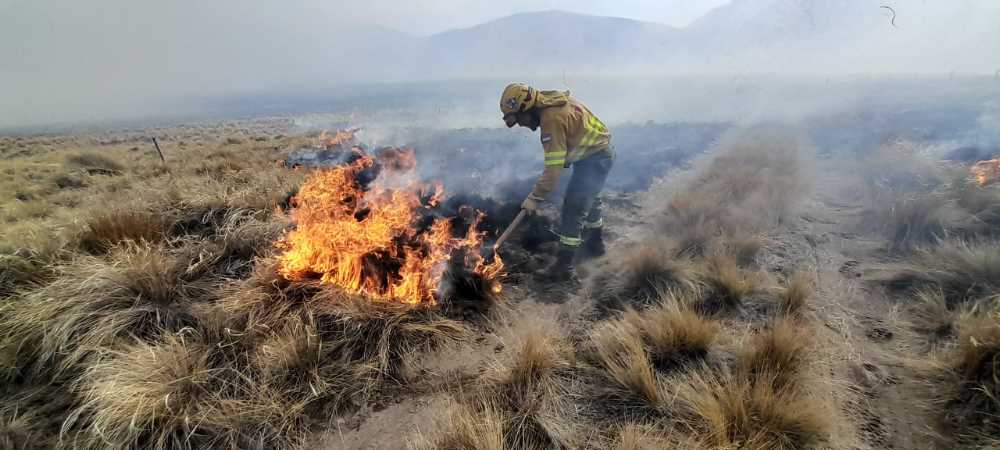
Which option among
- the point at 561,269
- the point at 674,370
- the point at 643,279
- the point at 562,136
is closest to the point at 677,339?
the point at 674,370

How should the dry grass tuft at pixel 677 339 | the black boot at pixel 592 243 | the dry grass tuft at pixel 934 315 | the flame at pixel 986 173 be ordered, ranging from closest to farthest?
1. the dry grass tuft at pixel 677 339
2. the dry grass tuft at pixel 934 315
3. the black boot at pixel 592 243
4. the flame at pixel 986 173

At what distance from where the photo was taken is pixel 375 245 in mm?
4285

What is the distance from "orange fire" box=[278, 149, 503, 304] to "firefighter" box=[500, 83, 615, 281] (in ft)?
3.65

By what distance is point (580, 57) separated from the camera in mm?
109750

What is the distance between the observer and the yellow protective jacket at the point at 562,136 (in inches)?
185

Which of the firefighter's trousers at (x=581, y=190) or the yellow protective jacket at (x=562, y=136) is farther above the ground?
the yellow protective jacket at (x=562, y=136)

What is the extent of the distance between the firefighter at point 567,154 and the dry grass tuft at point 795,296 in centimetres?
221

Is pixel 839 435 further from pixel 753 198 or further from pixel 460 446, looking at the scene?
pixel 753 198

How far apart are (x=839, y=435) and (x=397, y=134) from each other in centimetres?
1509

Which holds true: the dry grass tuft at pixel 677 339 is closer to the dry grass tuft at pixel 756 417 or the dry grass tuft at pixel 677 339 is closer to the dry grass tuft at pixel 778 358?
the dry grass tuft at pixel 778 358

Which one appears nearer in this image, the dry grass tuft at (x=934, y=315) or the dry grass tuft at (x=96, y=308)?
the dry grass tuft at (x=96, y=308)

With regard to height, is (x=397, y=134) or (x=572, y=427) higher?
(x=397, y=134)

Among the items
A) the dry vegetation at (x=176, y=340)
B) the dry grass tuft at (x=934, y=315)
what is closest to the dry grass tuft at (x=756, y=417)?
the dry grass tuft at (x=934, y=315)

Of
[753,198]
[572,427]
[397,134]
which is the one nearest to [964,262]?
[753,198]
